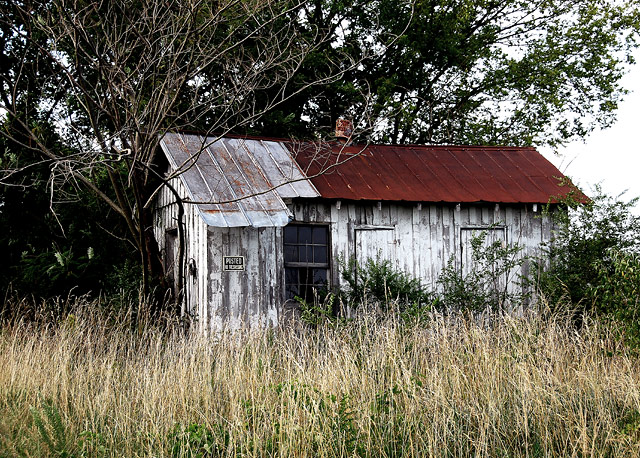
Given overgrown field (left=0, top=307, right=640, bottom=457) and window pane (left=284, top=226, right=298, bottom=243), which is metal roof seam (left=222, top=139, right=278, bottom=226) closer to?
window pane (left=284, top=226, right=298, bottom=243)

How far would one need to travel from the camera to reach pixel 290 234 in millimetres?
10547

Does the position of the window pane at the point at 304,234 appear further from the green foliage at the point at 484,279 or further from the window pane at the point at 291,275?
the green foliage at the point at 484,279

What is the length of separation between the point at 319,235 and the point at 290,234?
1.84ft

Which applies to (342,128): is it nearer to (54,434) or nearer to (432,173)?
(432,173)

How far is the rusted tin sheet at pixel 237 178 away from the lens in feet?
30.6

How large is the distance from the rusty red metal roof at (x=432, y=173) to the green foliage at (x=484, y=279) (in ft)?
3.36

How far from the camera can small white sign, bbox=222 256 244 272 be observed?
9734 millimetres

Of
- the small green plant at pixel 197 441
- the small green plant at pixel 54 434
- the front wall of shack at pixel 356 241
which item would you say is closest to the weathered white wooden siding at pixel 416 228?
the front wall of shack at pixel 356 241

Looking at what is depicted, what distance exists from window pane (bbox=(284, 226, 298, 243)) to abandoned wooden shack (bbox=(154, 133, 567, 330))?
0.02 metres

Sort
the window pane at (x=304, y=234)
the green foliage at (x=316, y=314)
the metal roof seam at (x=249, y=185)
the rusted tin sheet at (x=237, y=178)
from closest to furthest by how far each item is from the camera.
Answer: the green foliage at (x=316, y=314)
the rusted tin sheet at (x=237, y=178)
the metal roof seam at (x=249, y=185)
the window pane at (x=304, y=234)

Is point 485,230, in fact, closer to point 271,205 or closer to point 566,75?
point 271,205

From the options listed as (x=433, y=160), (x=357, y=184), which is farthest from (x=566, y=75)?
(x=357, y=184)

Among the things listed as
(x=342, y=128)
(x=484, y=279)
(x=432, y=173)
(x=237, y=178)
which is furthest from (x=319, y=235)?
(x=484, y=279)

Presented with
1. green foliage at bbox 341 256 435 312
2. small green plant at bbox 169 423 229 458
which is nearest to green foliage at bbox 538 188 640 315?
green foliage at bbox 341 256 435 312
